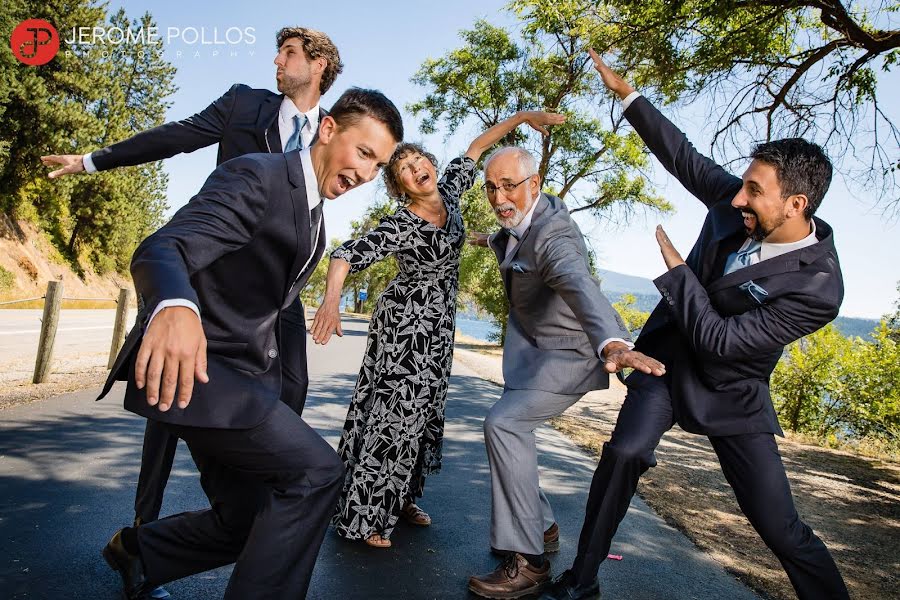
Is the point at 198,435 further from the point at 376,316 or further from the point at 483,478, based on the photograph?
the point at 483,478

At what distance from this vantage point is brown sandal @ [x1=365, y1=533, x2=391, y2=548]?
4102mm

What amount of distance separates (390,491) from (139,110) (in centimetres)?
4941

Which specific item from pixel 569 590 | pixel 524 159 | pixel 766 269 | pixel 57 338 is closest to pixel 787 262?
pixel 766 269

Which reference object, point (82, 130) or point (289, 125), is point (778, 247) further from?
point (82, 130)

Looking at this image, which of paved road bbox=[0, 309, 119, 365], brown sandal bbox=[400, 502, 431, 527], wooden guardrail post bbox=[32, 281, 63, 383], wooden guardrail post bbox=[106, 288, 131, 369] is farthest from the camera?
paved road bbox=[0, 309, 119, 365]

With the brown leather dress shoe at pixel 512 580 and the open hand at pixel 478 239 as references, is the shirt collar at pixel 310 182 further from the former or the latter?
the open hand at pixel 478 239

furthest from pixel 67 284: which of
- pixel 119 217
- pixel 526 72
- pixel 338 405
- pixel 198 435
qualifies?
pixel 198 435

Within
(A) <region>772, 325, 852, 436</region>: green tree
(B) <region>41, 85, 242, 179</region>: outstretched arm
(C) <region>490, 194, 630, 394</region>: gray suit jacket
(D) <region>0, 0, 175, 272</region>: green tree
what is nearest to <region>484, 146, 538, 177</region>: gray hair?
(C) <region>490, 194, 630, 394</region>: gray suit jacket

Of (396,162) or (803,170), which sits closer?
(803,170)

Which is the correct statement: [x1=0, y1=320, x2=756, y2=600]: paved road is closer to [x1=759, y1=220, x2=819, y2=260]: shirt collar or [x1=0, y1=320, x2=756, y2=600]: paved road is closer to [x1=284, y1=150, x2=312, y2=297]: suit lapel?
[x1=284, y1=150, x2=312, y2=297]: suit lapel

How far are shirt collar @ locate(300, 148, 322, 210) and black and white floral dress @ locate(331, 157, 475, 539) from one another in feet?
5.15

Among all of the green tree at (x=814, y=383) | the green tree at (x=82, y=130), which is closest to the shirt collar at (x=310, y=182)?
the green tree at (x=814, y=383)

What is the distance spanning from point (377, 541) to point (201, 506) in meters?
1.21

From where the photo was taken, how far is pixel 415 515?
181 inches
